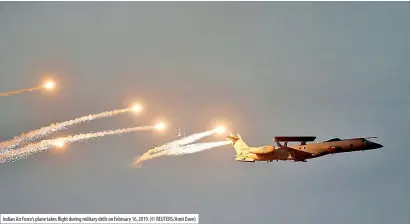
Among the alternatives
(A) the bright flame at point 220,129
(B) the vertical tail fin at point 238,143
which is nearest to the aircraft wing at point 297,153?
(B) the vertical tail fin at point 238,143

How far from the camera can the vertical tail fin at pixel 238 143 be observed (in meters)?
180

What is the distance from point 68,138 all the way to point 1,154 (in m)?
11.6

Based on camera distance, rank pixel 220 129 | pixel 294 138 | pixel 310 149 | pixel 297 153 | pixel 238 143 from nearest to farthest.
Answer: pixel 294 138 → pixel 310 149 → pixel 297 153 → pixel 238 143 → pixel 220 129

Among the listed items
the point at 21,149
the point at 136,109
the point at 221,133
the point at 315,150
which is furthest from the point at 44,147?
the point at 315,150

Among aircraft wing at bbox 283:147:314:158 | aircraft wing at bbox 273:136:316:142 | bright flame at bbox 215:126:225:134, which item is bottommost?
aircraft wing at bbox 283:147:314:158

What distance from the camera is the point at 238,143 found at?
7160 inches

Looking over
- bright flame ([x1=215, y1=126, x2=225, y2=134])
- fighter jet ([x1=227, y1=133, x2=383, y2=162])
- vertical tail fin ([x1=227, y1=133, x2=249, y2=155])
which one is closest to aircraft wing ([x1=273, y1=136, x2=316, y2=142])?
fighter jet ([x1=227, y1=133, x2=383, y2=162])

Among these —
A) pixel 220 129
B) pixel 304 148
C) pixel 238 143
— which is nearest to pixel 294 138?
pixel 304 148

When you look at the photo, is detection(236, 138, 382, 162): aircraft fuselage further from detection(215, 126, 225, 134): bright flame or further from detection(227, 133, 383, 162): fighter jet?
detection(215, 126, 225, 134): bright flame

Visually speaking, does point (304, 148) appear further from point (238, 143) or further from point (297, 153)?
point (238, 143)

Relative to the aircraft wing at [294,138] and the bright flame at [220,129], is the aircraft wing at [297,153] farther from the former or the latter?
the bright flame at [220,129]

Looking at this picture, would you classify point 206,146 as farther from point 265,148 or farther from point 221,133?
point 265,148

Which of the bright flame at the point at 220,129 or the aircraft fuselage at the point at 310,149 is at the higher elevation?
the bright flame at the point at 220,129

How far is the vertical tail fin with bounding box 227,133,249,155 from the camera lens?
180200 millimetres
